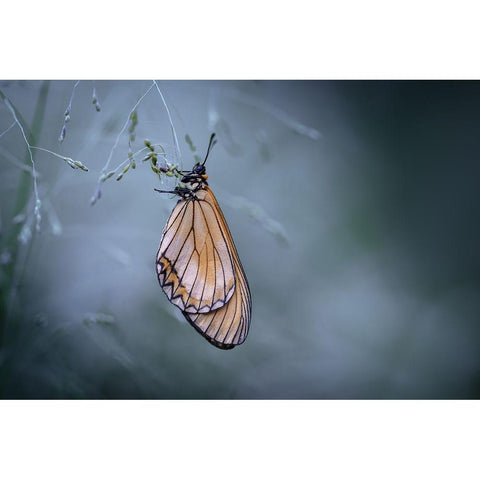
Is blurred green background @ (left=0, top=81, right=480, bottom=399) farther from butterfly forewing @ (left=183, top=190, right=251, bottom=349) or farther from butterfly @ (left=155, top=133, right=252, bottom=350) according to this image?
butterfly forewing @ (left=183, top=190, right=251, bottom=349)

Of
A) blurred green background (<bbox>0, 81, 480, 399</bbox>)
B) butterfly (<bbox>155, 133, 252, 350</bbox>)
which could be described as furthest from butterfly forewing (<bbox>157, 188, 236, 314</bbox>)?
blurred green background (<bbox>0, 81, 480, 399</bbox>)

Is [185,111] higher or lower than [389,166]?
lower

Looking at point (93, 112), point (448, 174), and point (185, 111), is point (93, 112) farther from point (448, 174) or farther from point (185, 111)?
point (448, 174)

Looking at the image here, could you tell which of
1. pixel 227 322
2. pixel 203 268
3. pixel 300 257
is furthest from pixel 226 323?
pixel 300 257

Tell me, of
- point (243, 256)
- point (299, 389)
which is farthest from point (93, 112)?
point (299, 389)

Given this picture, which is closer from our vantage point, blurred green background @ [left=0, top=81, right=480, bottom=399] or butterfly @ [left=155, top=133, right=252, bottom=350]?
butterfly @ [left=155, top=133, right=252, bottom=350]

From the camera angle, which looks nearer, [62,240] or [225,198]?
[225,198]

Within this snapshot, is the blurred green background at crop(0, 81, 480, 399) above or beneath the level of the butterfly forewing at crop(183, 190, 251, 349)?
above
